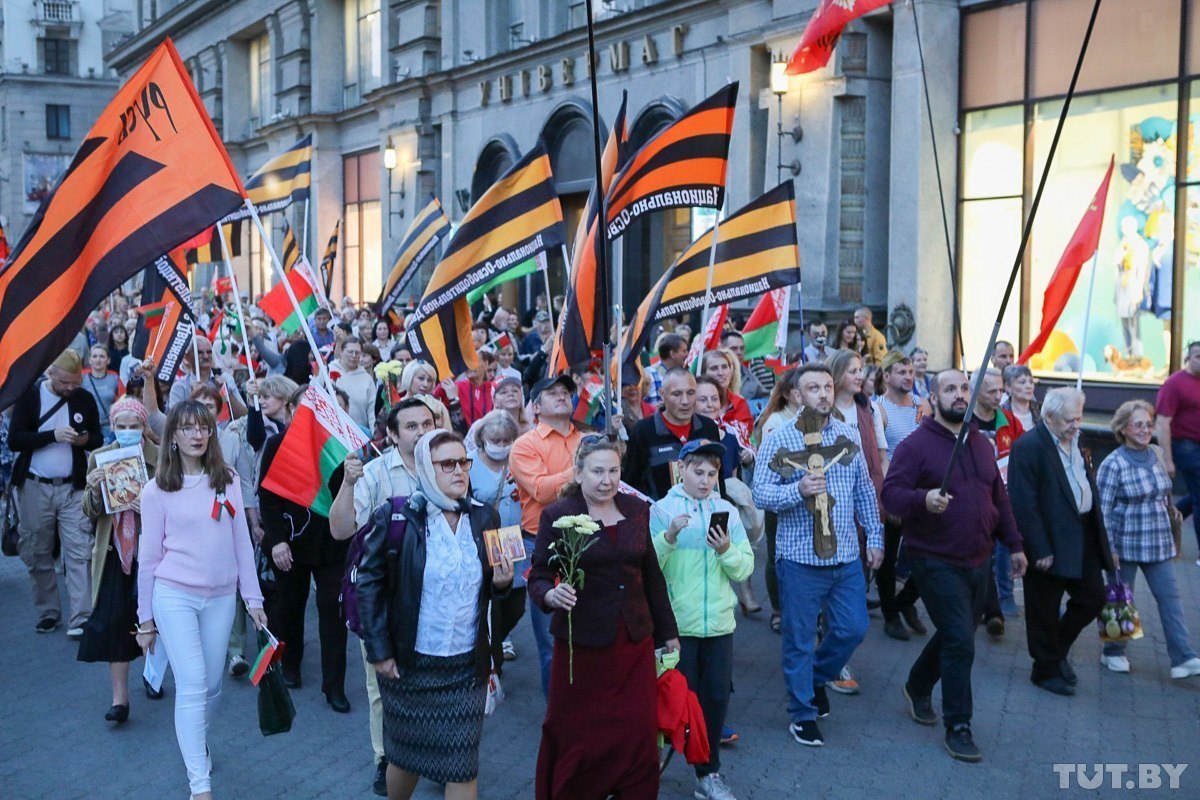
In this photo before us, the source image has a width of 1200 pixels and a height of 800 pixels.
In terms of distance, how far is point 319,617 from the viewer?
741cm

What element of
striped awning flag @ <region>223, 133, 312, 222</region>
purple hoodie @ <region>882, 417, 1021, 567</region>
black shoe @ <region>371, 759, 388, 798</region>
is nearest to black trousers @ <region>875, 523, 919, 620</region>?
purple hoodie @ <region>882, 417, 1021, 567</region>

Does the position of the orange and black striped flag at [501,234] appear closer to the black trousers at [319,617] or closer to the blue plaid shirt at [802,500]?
the black trousers at [319,617]

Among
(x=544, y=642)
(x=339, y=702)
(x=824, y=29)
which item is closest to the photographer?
(x=544, y=642)

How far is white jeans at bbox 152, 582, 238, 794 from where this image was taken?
18.7ft

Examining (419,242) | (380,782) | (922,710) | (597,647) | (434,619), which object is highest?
(419,242)

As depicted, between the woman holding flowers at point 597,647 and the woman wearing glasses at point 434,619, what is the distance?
10.6 inches

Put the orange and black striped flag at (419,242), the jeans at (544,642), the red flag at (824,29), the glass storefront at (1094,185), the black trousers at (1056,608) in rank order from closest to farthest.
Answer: the jeans at (544,642)
the black trousers at (1056,608)
the orange and black striped flag at (419,242)
the red flag at (824,29)
the glass storefront at (1094,185)

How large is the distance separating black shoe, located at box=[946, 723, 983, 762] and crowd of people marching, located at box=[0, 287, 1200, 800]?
2 cm

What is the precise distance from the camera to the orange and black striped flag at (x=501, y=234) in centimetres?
915

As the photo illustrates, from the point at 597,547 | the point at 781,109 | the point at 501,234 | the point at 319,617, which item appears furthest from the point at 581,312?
the point at 781,109

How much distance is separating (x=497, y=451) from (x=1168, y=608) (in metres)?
3.97

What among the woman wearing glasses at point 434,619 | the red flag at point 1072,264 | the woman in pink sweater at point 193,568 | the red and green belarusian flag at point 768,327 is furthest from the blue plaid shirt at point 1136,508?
the red and green belarusian flag at point 768,327

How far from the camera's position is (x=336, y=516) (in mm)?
6246

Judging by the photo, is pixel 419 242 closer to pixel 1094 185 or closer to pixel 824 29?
pixel 824 29
